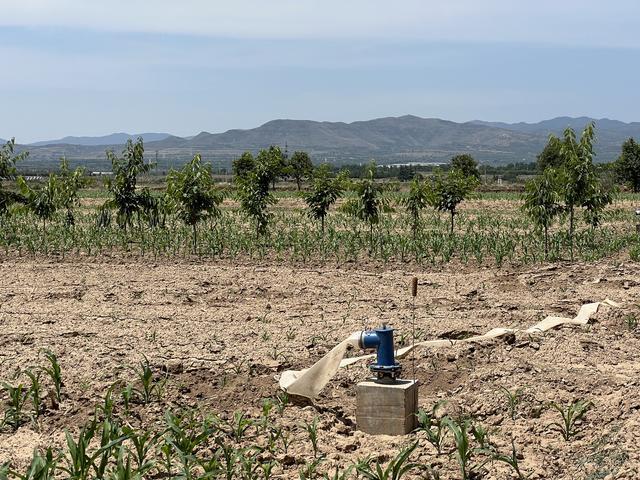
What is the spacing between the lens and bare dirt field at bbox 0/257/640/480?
5809 mm

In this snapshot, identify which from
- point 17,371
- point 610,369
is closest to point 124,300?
point 17,371

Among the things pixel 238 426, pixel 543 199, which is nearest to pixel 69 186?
pixel 543 199

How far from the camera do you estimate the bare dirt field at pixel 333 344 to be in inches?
229

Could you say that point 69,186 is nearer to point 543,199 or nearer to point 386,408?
point 543,199

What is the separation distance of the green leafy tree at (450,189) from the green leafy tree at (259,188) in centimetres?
433

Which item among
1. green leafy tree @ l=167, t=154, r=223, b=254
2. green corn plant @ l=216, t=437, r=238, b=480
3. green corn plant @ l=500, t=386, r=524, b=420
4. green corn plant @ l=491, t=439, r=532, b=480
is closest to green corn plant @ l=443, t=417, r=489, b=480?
green corn plant @ l=491, t=439, r=532, b=480

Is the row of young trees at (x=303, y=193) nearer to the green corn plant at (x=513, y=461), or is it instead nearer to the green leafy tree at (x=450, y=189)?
the green leafy tree at (x=450, y=189)

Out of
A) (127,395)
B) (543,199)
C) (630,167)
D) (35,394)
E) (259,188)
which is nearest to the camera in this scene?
(127,395)

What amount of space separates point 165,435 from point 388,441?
5.23 feet

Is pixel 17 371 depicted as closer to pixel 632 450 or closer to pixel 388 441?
pixel 388 441

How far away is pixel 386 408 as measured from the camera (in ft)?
19.8

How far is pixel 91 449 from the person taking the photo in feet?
18.6

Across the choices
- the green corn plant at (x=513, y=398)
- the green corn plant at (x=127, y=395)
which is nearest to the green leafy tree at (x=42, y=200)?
the green corn plant at (x=127, y=395)

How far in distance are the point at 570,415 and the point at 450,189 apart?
16.4 m
